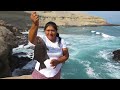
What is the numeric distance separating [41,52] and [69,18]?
0.84 metres

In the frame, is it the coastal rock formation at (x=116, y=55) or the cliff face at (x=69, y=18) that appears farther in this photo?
the coastal rock formation at (x=116, y=55)

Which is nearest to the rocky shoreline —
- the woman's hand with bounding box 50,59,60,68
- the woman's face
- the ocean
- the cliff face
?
the cliff face

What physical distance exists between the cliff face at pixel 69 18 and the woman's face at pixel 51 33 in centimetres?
17

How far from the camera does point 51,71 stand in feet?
14.5

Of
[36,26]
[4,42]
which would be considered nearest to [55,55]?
[36,26]

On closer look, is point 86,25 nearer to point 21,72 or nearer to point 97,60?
point 97,60

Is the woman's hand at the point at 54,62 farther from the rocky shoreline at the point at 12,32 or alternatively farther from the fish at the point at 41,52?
the rocky shoreline at the point at 12,32

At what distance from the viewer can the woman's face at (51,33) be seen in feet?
14.4

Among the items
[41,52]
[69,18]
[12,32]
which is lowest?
[41,52]

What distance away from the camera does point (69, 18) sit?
16.2 ft

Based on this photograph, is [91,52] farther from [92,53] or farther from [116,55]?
[116,55]

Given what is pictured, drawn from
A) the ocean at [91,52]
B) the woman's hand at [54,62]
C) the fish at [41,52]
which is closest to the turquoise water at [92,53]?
the ocean at [91,52]

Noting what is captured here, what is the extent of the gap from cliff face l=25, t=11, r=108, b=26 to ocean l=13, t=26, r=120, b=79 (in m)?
0.11

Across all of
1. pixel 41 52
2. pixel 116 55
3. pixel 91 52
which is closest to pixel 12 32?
pixel 41 52
